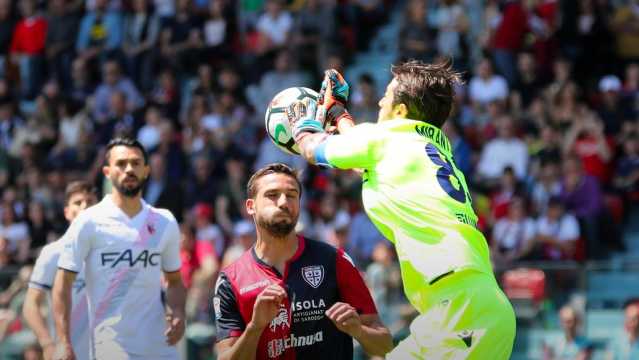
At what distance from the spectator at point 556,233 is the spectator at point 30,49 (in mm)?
9414

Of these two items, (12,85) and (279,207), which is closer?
(279,207)

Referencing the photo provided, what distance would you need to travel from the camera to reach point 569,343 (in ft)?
44.3

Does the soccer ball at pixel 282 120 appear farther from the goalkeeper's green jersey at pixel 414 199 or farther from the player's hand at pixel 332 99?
the goalkeeper's green jersey at pixel 414 199

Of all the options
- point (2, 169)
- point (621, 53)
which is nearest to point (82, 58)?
point (2, 169)

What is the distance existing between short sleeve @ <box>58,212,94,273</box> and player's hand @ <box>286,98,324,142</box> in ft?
7.81

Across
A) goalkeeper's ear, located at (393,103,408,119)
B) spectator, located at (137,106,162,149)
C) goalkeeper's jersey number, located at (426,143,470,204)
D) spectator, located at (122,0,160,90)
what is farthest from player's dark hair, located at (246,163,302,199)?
spectator, located at (122,0,160,90)

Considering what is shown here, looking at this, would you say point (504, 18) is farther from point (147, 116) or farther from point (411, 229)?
point (411, 229)

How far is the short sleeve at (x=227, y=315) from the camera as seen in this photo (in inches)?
295

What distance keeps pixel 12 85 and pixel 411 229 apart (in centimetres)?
1589

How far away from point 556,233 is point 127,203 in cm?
730

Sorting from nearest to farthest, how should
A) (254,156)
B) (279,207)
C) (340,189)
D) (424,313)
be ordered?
1. (424,313)
2. (279,207)
3. (340,189)
4. (254,156)

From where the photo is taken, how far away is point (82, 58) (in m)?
21.0

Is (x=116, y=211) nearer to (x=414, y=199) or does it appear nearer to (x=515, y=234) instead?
Result: (x=414, y=199)

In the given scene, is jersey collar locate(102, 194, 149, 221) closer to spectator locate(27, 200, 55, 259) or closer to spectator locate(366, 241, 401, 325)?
spectator locate(366, 241, 401, 325)
